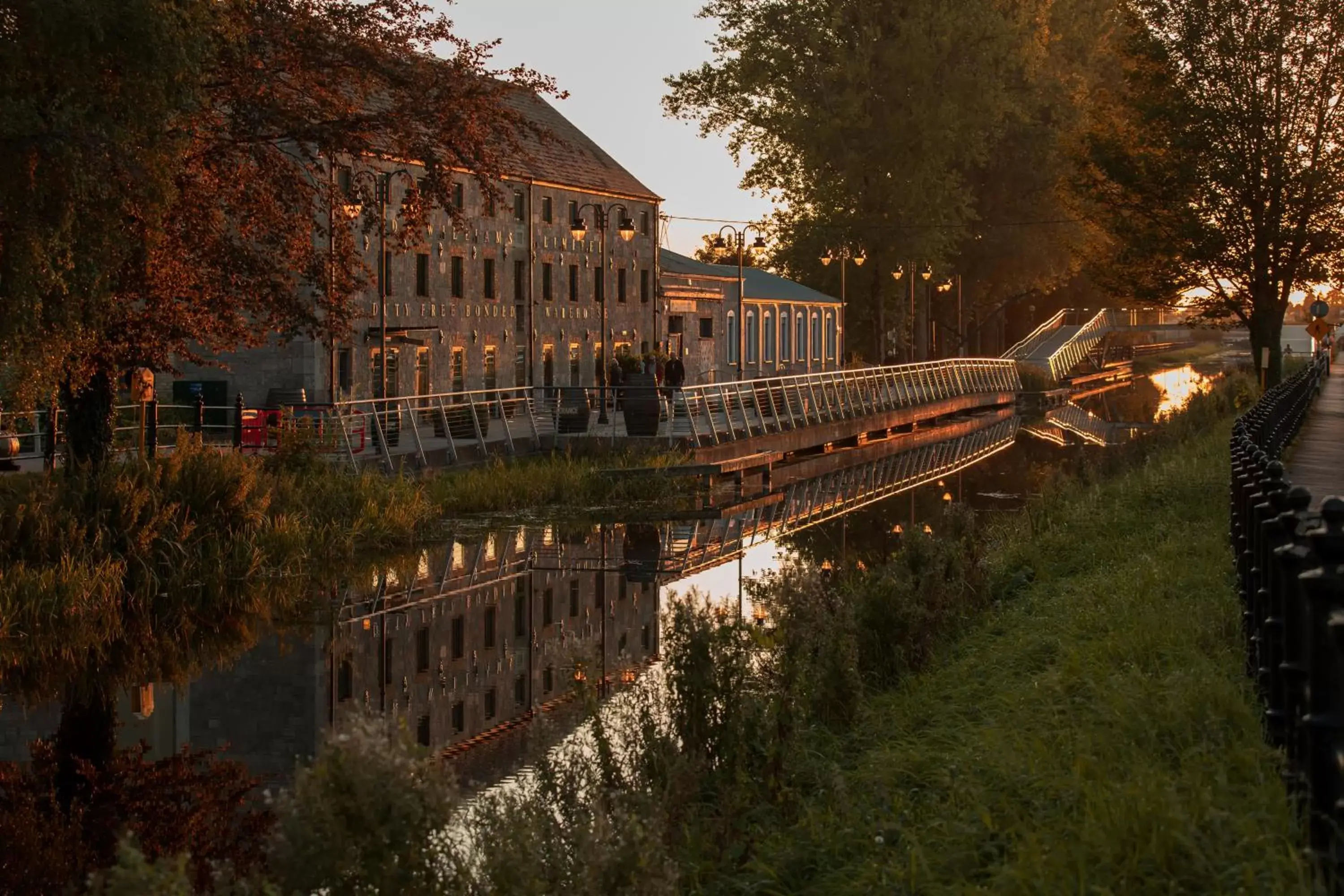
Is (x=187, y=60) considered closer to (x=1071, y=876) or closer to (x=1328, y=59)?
(x=1071, y=876)

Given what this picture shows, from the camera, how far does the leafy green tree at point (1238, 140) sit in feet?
118

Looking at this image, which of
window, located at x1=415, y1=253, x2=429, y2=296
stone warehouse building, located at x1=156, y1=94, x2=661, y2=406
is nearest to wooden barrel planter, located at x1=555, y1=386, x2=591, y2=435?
stone warehouse building, located at x1=156, y1=94, x2=661, y2=406

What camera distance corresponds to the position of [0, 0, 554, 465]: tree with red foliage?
15547mm

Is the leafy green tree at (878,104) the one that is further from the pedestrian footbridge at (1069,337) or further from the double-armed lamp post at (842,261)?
the pedestrian footbridge at (1069,337)

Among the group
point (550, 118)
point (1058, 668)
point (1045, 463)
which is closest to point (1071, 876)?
point (1058, 668)

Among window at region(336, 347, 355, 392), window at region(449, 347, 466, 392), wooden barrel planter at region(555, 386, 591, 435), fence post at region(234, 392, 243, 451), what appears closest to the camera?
fence post at region(234, 392, 243, 451)

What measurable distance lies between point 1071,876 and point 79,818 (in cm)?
600

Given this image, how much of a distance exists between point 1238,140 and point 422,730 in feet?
92.4

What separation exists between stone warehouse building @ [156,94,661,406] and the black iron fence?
28.6 m

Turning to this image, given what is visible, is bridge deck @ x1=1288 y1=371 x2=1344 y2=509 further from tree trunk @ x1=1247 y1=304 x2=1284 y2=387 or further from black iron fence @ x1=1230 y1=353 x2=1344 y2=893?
black iron fence @ x1=1230 y1=353 x2=1344 y2=893

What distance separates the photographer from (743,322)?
59844 millimetres

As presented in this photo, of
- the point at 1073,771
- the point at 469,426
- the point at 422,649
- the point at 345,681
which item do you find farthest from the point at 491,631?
the point at 469,426

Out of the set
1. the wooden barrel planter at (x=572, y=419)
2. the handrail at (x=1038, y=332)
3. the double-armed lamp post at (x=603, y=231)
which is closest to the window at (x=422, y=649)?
the wooden barrel planter at (x=572, y=419)

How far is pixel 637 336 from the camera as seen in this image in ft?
196
